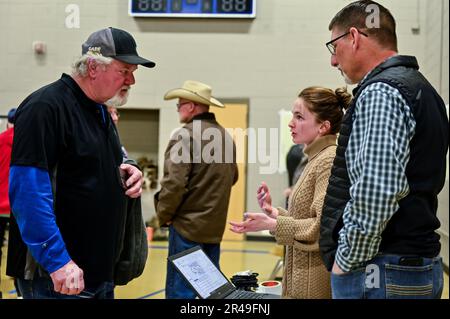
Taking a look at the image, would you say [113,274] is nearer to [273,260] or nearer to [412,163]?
[412,163]

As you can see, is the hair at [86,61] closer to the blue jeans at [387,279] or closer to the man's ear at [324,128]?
the man's ear at [324,128]

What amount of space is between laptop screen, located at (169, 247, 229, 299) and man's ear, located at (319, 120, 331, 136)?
1.68ft

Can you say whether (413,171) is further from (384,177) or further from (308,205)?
(308,205)

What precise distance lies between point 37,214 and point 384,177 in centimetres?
80

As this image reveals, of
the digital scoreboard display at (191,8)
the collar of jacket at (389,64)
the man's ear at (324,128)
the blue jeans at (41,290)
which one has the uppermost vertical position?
the digital scoreboard display at (191,8)

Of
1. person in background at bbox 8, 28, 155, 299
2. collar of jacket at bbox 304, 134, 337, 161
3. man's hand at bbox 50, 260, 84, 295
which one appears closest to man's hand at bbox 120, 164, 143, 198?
person in background at bbox 8, 28, 155, 299

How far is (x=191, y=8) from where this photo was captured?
168cm

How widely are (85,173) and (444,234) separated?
3909mm

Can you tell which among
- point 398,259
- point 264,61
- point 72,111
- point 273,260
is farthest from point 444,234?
point 72,111

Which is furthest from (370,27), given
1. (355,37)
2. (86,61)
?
(86,61)

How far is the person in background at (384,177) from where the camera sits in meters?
1.10

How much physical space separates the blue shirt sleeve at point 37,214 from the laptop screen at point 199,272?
291mm

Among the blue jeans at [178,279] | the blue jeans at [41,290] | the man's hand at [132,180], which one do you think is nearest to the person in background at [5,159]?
the man's hand at [132,180]

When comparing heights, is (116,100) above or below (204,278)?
above
